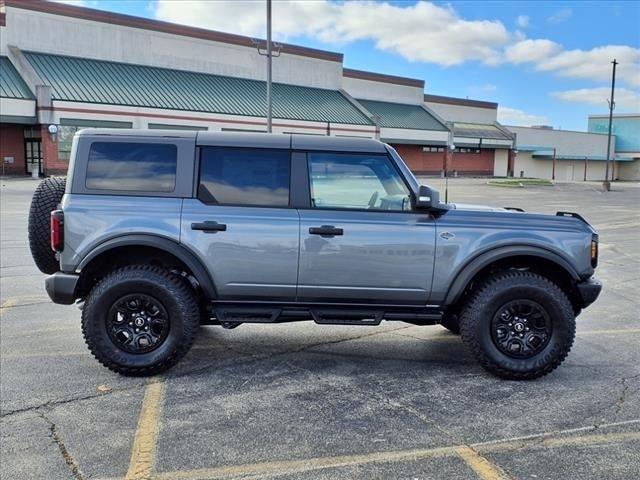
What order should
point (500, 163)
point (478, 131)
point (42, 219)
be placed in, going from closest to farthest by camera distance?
1. point (42, 219)
2. point (478, 131)
3. point (500, 163)

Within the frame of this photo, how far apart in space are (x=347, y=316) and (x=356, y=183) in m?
1.11

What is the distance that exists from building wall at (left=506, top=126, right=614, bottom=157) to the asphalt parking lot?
68951mm

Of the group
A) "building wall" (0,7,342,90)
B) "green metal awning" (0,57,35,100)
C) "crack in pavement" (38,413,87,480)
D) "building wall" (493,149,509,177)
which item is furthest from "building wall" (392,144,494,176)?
"crack in pavement" (38,413,87,480)

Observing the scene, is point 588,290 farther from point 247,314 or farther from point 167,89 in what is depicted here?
point 167,89

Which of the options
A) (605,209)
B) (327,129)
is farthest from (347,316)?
(327,129)

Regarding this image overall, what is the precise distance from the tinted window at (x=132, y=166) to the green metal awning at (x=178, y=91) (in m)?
33.7

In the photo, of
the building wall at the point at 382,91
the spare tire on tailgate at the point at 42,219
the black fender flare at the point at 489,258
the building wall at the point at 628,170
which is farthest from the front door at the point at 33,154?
the building wall at the point at 628,170

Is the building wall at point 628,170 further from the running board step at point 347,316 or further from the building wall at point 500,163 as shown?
the running board step at point 347,316

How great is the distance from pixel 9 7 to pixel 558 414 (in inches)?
1647

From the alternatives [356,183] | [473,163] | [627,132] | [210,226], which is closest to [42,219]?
[210,226]

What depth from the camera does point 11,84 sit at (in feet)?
112

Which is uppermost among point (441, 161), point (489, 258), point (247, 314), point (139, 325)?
point (441, 161)

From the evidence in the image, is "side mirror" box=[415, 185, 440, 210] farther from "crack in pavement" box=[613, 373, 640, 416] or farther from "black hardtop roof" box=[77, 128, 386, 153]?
"crack in pavement" box=[613, 373, 640, 416]

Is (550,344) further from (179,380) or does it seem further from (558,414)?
(179,380)
